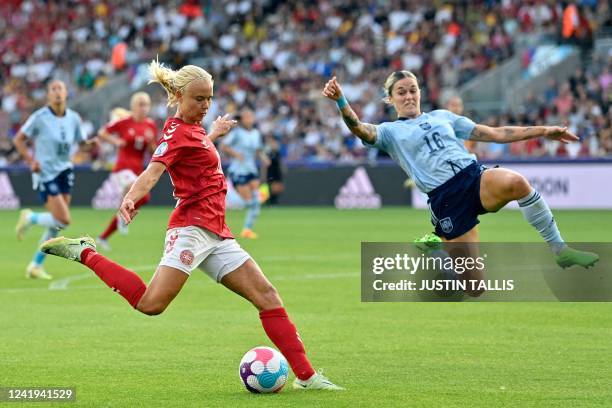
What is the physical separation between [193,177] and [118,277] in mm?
866

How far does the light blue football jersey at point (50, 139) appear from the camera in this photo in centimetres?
1692

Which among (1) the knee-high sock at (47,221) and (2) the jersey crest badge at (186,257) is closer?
(2) the jersey crest badge at (186,257)

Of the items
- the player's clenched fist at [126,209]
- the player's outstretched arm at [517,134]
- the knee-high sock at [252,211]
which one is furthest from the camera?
the knee-high sock at [252,211]

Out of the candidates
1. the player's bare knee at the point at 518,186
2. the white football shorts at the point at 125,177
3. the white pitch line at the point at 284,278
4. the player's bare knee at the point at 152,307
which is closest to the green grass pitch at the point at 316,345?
the white pitch line at the point at 284,278

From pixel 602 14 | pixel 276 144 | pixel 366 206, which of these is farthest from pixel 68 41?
pixel 602 14

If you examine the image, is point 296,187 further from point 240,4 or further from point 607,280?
point 607,280

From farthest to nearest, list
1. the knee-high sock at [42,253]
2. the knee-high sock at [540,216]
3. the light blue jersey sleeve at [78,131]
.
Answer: the light blue jersey sleeve at [78,131] < the knee-high sock at [42,253] < the knee-high sock at [540,216]

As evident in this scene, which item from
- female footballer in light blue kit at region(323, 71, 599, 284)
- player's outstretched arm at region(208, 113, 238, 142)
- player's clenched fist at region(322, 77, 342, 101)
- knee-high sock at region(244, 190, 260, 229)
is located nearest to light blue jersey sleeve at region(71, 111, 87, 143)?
knee-high sock at region(244, 190, 260, 229)

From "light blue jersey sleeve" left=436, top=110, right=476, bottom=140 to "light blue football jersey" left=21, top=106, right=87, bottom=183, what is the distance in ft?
24.2

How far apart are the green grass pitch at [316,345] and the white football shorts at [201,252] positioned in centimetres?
83

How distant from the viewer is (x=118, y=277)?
8328 millimetres

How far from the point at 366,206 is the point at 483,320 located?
2092cm

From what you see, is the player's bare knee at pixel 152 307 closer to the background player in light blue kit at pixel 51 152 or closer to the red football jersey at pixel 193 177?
the red football jersey at pixel 193 177

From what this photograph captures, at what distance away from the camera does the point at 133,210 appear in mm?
7738
